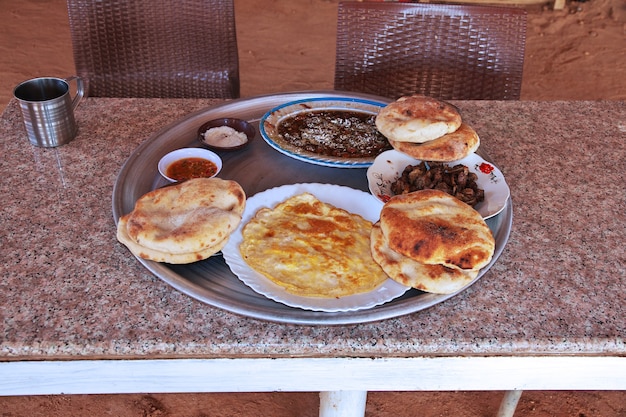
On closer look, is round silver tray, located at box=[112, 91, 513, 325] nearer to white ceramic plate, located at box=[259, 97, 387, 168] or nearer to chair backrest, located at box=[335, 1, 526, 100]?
white ceramic plate, located at box=[259, 97, 387, 168]

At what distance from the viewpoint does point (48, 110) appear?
1764 millimetres

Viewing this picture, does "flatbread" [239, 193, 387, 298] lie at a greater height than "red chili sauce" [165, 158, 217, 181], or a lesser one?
lesser

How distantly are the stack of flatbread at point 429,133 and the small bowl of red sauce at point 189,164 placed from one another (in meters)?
0.52

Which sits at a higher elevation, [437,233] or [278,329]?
[437,233]

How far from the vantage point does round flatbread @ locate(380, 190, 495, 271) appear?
1277 millimetres

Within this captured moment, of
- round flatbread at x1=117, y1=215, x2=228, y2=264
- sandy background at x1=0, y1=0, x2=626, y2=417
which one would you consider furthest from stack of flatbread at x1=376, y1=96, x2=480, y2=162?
sandy background at x1=0, y1=0, x2=626, y2=417

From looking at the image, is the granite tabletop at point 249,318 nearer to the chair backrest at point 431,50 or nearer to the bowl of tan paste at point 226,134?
the bowl of tan paste at point 226,134

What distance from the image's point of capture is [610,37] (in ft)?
19.0

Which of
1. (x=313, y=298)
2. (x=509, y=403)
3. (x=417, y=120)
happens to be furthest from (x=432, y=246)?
(x=509, y=403)

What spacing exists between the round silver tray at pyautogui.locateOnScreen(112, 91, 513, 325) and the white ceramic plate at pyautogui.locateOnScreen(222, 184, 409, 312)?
2cm

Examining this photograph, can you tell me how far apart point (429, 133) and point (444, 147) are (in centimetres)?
6

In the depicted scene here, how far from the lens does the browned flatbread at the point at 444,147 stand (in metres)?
1.49

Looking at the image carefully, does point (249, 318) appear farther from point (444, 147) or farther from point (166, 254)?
point (444, 147)

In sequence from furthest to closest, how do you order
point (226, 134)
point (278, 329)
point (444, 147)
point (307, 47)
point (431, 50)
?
point (307, 47) → point (431, 50) → point (226, 134) → point (444, 147) → point (278, 329)
